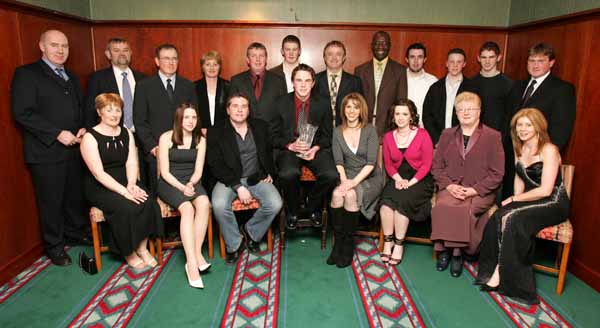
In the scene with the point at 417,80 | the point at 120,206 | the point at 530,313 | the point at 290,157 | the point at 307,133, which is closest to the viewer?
the point at 530,313

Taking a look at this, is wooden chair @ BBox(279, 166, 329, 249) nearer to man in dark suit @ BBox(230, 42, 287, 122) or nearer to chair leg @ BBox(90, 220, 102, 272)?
man in dark suit @ BBox(230, 42, 287, 122)

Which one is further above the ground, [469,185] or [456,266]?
[469,185]

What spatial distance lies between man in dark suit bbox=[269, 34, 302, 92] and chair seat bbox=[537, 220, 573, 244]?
252 centimetres

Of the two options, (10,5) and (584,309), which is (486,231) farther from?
(10,5)

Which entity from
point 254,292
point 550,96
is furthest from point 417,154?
point 254,292

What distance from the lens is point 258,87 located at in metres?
4.12

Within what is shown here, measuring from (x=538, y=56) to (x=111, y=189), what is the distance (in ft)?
11.8

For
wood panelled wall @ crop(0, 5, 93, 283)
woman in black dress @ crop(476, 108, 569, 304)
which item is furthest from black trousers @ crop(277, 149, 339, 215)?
wood panelled wall @ crop(0, 5, 93, 283)

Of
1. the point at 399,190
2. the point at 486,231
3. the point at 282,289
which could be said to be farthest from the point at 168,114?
the point at 486,231

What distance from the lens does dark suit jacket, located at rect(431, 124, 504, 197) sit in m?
3.35

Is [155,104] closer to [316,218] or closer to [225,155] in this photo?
[225,155]

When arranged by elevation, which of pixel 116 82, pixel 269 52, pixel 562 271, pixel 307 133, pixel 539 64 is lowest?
pixel 562 271

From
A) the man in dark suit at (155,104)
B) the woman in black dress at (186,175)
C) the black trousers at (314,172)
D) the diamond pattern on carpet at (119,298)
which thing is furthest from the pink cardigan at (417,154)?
the diamond pattern on carpet at (119,298)

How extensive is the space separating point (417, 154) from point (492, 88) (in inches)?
43.7
